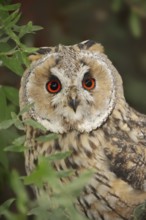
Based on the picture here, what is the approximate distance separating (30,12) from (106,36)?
0.74 metres

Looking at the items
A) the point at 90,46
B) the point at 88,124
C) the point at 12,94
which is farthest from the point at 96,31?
the point at 12,94

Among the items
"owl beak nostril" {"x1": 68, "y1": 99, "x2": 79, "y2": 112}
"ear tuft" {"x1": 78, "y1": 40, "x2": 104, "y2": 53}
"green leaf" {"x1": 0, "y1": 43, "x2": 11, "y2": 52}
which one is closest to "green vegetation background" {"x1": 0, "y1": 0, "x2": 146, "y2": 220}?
"ear tuft" {"x1": 78, "y1": 40, "x2": 104, "y2": 53}

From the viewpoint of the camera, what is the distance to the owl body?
329 centimetres

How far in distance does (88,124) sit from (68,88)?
217 millimetres

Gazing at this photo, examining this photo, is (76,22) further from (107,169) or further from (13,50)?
(13,50)

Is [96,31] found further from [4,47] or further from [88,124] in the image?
[4,47]

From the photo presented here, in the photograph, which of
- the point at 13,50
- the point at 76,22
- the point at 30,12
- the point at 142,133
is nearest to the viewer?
the point at 13,50

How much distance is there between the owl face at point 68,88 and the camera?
327 centimetres

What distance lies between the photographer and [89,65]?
3.34 metres

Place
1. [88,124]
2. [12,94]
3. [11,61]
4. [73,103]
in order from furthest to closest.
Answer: [88,124] → [73,103] → [12,94] → [11,61]

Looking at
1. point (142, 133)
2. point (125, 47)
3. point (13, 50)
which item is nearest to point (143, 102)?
point (125, 47)

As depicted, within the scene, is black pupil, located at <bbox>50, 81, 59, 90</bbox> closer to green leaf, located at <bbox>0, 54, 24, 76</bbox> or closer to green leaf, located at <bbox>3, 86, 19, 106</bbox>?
green leaf, located at <bbox>3, 86, 19, 106</bbox>

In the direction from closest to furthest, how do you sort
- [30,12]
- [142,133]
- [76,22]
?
[142,133]
[30,12]
[76,22]

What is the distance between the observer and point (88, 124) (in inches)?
134
